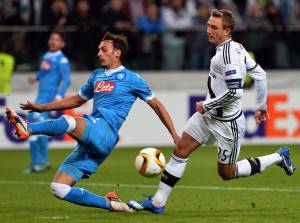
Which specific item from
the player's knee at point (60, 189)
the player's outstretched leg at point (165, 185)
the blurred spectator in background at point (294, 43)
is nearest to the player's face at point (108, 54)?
the player's outstretched leg at point (165, 185)

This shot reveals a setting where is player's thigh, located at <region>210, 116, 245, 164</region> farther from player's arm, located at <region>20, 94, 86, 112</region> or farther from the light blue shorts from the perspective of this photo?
player's arm, located at <region>20, 94, 86, 112</region>

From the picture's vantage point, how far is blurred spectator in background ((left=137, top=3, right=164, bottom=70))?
20938mm

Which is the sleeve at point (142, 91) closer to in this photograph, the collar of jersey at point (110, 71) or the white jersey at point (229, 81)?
the collar of jersey at point (110, 71)

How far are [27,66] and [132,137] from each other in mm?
2971

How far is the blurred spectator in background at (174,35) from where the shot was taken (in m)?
21.0

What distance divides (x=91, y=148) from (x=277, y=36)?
12643 millimetres

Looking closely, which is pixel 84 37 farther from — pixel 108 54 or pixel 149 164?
pixel 149 164

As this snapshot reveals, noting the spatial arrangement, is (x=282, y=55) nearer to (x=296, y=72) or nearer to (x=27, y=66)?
(x=296, y=72)

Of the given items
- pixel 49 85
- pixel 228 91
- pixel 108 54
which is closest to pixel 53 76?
pixel 49 85

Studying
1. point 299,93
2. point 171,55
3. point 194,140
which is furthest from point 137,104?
point 194,140

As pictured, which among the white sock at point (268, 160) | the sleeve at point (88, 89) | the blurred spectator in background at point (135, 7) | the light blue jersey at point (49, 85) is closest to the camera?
the sleeve at point (88, 89)

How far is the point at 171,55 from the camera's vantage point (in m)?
21.1

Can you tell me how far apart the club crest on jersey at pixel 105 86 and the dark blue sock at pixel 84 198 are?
3.56 feet

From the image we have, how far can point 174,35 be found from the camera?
21.1 meters
